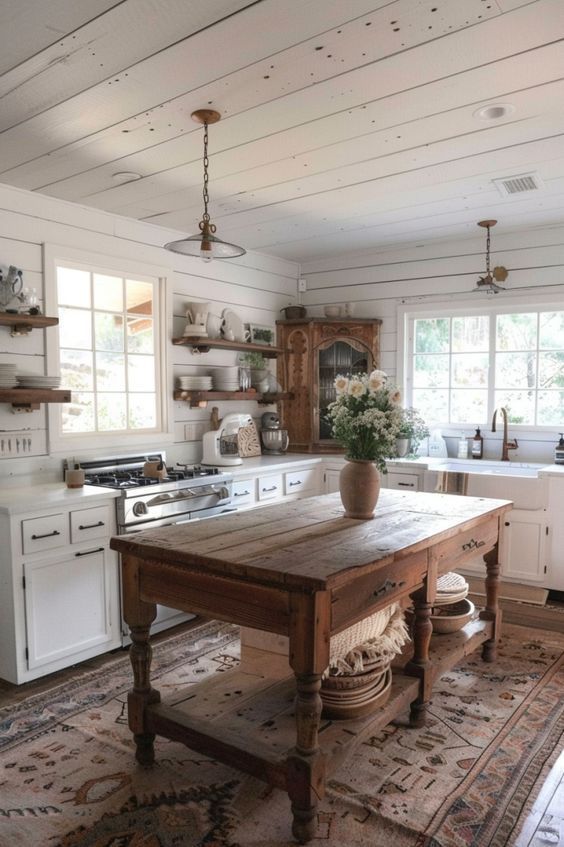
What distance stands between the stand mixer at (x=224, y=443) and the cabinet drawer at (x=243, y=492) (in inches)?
9.1

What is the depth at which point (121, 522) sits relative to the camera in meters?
3.29

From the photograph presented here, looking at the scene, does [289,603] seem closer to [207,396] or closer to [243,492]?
[243,492]

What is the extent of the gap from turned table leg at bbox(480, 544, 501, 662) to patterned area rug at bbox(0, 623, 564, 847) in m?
0.22

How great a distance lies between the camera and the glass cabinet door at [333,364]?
525cm

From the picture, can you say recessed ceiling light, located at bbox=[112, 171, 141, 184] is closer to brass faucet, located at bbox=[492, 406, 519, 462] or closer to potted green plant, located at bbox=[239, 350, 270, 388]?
potted green plant, located at bbox=[239, 350, 270, 388]

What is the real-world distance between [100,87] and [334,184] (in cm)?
151

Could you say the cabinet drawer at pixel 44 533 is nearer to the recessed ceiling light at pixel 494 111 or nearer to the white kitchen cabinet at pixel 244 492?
the white kitchen cabinet at pixel 244 492

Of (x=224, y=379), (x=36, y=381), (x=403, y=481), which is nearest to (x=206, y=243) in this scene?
(x=36, y=381)

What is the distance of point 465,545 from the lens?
2.76 meters

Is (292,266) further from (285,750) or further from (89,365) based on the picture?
(285,750)

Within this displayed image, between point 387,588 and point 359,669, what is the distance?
0.31 m

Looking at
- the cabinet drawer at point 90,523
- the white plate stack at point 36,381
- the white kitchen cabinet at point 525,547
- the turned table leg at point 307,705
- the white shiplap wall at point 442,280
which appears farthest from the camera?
the white shiplap wall at point 442,280

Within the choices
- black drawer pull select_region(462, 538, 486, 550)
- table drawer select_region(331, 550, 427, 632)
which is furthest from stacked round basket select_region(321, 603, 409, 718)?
black drawer pull select_region(462, 538, 486, 550)

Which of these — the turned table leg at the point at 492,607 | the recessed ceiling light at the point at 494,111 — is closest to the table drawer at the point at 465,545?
the turned table leg at the point at 492,607
